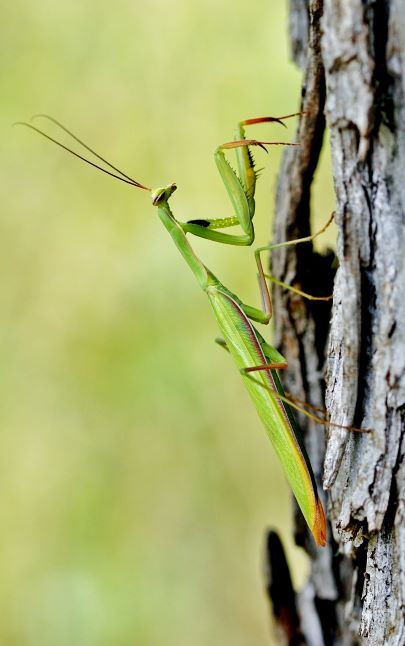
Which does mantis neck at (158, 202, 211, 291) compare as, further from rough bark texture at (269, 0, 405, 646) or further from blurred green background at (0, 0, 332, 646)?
blurred green background at (0, 0, 332, 646)

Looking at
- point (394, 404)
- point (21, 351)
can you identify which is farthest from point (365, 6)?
point (21, 351)

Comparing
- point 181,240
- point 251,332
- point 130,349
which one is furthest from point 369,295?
point 130,349

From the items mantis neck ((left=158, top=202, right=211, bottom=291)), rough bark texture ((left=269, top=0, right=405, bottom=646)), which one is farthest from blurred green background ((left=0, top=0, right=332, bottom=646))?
rough bark texture ((left=269, top=0, right=405, bottom=646))

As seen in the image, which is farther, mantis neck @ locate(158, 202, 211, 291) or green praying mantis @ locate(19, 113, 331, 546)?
mantis neck @ locate(158, 202, 211, 291)

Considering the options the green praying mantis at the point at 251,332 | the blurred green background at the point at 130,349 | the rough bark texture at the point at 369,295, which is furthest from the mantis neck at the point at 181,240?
the blurred green background at the point at 130,349

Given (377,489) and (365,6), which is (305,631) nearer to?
(377,489)

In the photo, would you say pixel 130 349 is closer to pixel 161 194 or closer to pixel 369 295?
pixel 161 194
